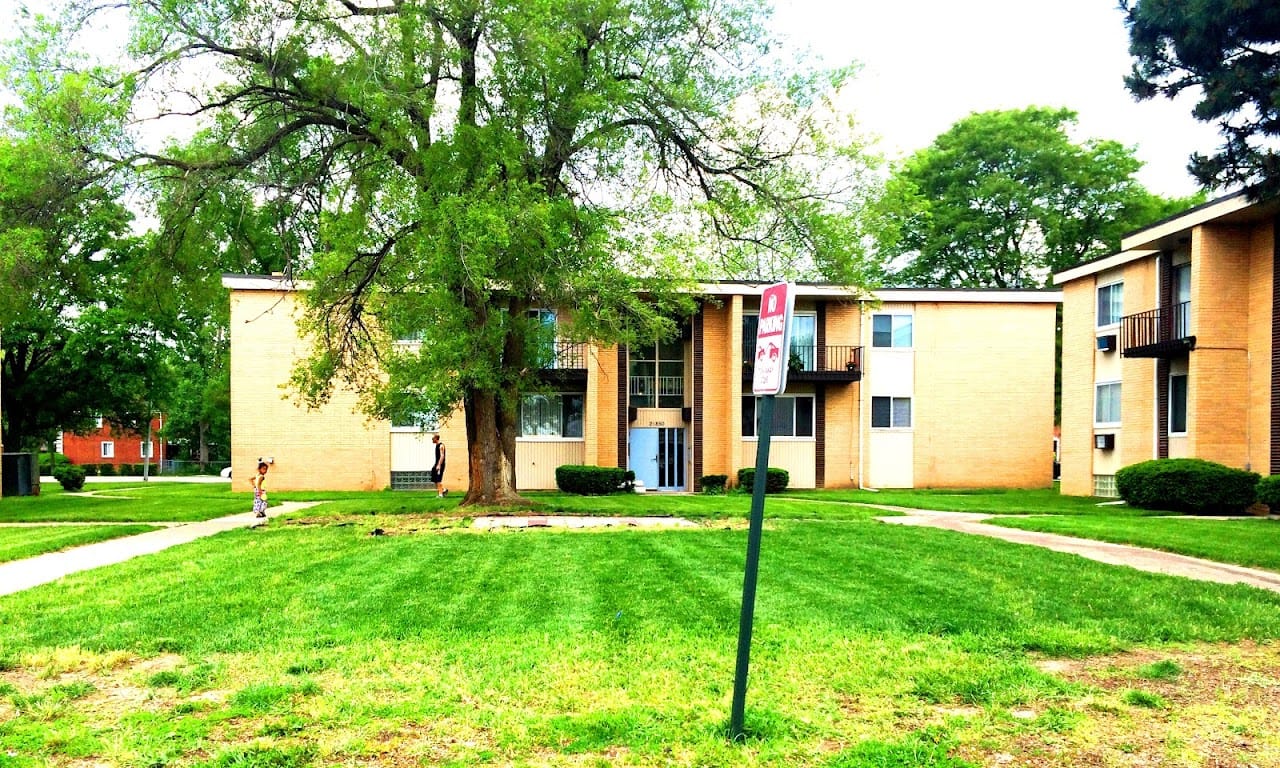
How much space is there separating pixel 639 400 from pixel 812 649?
2387cm

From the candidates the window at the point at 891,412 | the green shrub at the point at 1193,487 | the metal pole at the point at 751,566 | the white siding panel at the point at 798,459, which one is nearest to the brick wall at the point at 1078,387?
the window at the point at 891,412

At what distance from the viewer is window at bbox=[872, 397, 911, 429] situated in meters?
30.5

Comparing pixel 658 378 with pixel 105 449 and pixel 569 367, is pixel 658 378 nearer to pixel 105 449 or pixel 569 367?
pixel 569 367

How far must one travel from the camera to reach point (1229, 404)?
21.3 metres

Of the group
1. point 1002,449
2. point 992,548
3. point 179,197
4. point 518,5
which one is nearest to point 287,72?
point 179,197

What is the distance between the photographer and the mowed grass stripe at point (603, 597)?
22.3ft

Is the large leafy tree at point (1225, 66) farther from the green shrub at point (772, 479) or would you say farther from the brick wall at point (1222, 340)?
the green shrub at point (772, 479)

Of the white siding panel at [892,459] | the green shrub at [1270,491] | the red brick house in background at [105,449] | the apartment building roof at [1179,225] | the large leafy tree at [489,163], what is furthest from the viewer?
the red brick house in background at [105,449]

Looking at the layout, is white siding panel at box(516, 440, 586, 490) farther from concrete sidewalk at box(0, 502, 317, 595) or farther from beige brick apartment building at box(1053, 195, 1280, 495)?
beige brick apartment building at box(1053, 195, 1280, 495)

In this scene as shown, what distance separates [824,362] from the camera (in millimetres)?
30062

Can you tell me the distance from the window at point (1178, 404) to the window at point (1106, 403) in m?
2.29

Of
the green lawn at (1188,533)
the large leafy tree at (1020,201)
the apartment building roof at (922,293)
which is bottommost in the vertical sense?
the green lawn at (1188,533)

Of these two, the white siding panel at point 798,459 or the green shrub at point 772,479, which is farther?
the white siding panel at point 798,459

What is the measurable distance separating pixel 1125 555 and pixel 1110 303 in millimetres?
16946
